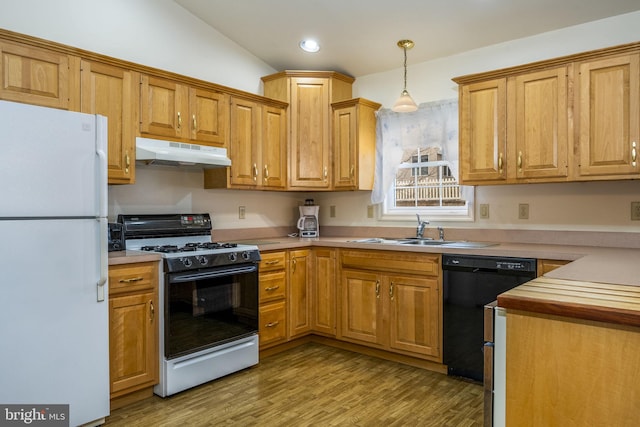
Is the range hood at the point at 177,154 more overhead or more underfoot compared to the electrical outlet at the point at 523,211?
more overhead

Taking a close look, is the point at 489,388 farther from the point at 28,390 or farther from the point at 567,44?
the point at 567,44

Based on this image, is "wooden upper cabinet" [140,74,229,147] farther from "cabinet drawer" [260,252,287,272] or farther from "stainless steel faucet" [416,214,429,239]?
"stainless steel faucet" [416,214,429,239]

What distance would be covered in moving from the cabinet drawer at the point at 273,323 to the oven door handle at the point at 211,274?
1.29 feet

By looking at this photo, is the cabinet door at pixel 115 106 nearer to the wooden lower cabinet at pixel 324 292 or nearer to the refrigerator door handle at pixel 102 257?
→ the refrigerator door handle at pixel 102 257

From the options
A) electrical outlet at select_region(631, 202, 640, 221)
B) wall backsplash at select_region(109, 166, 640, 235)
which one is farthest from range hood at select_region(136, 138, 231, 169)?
electrical outlet at select_region(631, 202, 640, 221)

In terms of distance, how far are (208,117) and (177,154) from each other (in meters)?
0.48

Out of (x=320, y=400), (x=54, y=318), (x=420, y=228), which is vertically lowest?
(x=320, y=400)

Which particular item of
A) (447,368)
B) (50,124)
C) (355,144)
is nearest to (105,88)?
(50,124)

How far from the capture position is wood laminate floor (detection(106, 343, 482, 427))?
2471 mm

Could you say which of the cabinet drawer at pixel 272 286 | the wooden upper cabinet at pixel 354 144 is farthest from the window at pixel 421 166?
the cabinet drawer at pixel 272 286

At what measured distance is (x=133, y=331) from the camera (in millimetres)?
2648

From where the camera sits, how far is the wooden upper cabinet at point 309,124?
4008mm

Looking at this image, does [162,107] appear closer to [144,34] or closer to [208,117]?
[208,117]

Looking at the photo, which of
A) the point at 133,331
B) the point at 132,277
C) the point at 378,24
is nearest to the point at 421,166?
the point at 378,24
